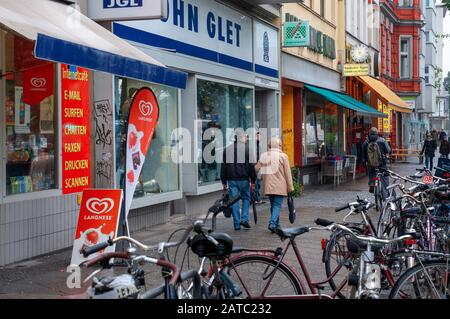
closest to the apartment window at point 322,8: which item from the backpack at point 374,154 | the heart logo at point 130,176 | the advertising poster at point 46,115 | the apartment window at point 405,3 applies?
the backpack at point 374,154

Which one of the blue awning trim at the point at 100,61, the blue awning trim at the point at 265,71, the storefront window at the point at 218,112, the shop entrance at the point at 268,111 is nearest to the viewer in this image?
the blue awning trim at the point at 100,61

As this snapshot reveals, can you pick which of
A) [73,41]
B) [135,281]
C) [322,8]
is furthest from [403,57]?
[135,281]

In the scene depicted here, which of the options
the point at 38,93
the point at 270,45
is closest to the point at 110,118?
the point at 38,93

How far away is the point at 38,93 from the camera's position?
897 cm

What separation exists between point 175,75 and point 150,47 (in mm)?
2751

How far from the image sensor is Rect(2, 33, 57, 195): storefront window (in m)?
8.50

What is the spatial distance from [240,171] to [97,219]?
169 inches

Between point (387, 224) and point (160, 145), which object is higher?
point (160, 145)

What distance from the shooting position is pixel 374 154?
50.7ft

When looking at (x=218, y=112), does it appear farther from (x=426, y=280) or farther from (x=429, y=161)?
(x=429, y=161)

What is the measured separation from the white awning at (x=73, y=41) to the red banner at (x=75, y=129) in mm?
957

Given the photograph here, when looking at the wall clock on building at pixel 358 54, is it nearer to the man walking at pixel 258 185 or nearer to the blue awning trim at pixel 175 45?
the man walking at pixel 258 185

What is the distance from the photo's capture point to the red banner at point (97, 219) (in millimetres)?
7539
